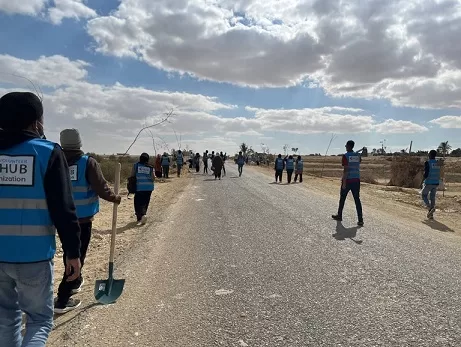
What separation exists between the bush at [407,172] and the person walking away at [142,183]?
2246 centimetres

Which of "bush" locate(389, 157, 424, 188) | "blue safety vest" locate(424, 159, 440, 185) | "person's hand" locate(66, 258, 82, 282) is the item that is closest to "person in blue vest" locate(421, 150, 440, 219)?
"blue safety vest" locate(424, 159, 440, 185)

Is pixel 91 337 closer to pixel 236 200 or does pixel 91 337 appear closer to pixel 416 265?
pixel 416 265

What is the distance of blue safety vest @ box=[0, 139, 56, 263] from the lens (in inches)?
96.1

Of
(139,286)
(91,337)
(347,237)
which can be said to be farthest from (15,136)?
(347,237)

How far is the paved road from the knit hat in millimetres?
1786

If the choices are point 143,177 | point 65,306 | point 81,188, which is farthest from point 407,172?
point 65,306

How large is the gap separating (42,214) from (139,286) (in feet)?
8.52

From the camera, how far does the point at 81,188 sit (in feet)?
14.8

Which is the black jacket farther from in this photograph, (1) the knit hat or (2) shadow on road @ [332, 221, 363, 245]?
(2) shadow on road @ [332, 221, 363, 245]

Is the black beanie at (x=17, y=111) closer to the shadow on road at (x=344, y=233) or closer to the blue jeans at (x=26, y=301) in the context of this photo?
the blue jeans at (x=26, y=301)

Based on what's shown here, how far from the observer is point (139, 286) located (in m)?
4.86

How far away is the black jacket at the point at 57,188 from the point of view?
98.2 inches

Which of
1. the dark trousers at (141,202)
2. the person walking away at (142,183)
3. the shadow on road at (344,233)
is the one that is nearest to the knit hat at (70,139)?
the shadow on road at (344,233)

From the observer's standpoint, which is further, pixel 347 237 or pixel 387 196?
pixel 387 196
